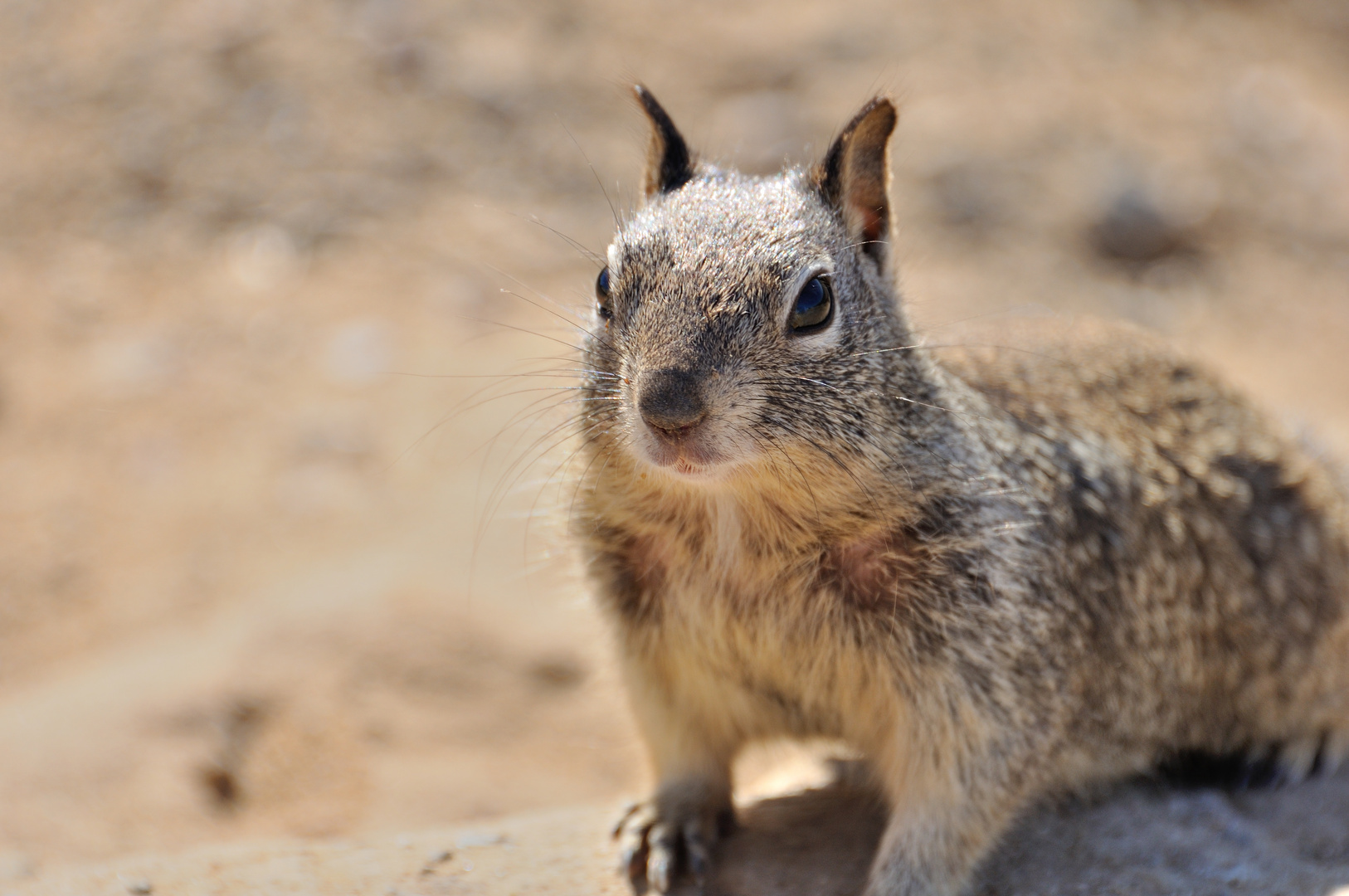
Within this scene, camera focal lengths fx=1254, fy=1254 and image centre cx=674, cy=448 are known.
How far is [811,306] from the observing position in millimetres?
3375

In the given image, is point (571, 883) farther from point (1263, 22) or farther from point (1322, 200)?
point (1263, 22)

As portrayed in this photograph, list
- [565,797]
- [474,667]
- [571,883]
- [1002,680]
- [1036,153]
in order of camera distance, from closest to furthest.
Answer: [1002,680]
[571,883]
[565,797]
[474,667]
[1036,153]

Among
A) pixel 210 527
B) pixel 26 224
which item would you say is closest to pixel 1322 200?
pixel 210 527

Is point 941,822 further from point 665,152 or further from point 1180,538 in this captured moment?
→ point 665,152

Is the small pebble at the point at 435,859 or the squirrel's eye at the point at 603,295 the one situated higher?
the squirrel's eye at the point at 603,295

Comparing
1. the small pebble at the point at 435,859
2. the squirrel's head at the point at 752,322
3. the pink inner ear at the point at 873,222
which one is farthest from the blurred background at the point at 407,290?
the small pebble at the point at 435,859

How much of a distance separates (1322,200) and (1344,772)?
692 cm

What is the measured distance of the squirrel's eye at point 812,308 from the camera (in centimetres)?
334

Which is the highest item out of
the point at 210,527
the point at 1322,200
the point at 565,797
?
the point at 1322,200

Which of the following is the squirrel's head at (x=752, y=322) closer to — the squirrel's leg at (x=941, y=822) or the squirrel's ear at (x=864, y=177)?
the squirrel's ear at (x=864, y=177)

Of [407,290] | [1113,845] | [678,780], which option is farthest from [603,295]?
[407,290]

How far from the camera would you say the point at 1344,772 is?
Answer: 4516 millimetres

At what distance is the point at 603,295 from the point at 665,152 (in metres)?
0.66

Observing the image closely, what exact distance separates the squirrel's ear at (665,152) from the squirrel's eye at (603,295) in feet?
1.68
